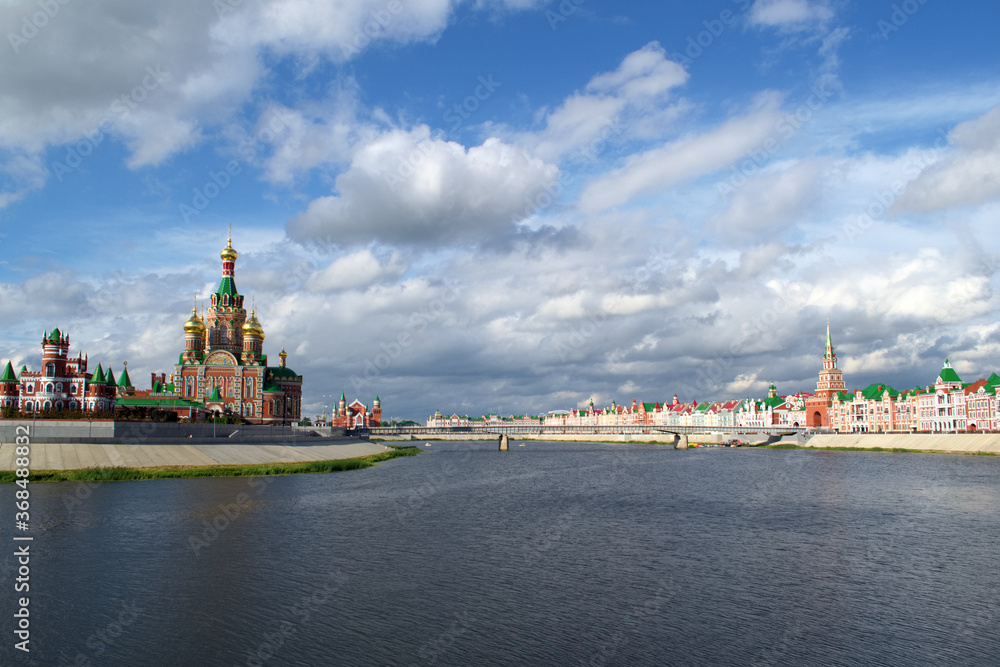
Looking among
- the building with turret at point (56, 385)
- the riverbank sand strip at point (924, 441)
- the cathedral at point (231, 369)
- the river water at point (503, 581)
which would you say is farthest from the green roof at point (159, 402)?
the riverbank sand strip at point (924, 441)

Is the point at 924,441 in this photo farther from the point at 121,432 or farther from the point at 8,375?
the point at 8,375

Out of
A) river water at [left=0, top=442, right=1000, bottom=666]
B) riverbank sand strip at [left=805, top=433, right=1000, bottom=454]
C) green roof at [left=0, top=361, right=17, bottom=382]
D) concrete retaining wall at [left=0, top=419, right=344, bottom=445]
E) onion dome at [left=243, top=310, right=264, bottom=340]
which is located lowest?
riverbank sand strip at [left=805, top=433, right=1000, bottom=454]

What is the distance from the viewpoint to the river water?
19.5m

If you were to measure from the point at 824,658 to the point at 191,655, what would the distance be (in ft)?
54.1

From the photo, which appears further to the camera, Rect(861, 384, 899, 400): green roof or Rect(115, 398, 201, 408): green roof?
Rect(861, 384, 899, 400): green roof

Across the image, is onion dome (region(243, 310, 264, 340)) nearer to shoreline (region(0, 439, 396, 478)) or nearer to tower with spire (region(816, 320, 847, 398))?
shoreline (region(0, 439, 396, 478))

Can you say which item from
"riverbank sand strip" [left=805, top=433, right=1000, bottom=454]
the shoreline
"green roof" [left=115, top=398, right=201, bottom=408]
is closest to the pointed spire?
"green roof" [left=115, top=398, right=201, bottom=408]

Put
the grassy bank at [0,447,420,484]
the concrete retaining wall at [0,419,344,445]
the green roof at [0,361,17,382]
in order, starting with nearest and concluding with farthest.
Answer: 1. the grassy bank at [0,447,420,484]
2. the concrete retaining wall at [0,419,344,445]
3. the green roof at [0,361,17,382]

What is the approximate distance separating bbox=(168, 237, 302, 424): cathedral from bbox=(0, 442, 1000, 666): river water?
81.9m

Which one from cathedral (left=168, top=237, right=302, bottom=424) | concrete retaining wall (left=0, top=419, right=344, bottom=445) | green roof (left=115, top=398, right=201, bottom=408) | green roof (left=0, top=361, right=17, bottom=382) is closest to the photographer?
concrete retaining wall (left=0, top=419, right=344, bottom=445)

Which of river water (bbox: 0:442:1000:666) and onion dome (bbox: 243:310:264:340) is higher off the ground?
onion dome (bbox: 243:310:264:340)

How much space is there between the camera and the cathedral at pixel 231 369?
12975cm

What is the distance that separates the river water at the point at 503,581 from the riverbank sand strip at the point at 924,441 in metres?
68.1

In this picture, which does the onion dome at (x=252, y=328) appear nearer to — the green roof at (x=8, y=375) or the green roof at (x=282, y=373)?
the green roof at (x=282, y=373)
